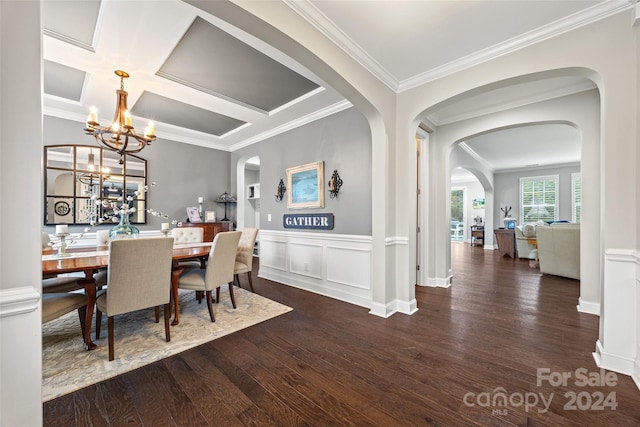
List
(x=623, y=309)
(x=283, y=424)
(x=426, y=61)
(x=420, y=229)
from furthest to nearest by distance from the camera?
(x=420, y=229)
(x=426, y=61)
(x=623, y=309)
(x=283, y=424)

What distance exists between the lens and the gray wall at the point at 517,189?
7.85 m

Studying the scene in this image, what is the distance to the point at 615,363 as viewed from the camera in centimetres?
181

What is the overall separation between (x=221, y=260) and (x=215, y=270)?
12 centimetres

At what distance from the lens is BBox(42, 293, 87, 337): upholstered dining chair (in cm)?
182

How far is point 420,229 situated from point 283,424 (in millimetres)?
3382

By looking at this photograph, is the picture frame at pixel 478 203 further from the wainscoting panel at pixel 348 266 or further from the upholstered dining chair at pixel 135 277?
the upholstered dining chair at pixel 135 277

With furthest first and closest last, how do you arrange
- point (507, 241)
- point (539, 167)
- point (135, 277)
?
point (539, 167) → point (507, 241) → point (135, 277)

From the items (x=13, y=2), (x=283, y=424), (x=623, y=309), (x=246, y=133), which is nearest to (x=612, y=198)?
(x=623, y=309)

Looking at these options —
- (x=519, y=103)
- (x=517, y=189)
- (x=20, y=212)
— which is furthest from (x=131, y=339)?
(x=517, y=189)

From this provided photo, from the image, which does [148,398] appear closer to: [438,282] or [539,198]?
[438,282]

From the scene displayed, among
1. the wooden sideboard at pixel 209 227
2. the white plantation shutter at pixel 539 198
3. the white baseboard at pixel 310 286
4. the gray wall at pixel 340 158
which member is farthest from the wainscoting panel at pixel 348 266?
the white plantation shutter at pixel 539 198

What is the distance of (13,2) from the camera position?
863 mm

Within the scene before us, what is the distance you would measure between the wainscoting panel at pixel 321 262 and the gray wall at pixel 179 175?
1710mm

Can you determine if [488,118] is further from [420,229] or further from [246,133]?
[246,133]
